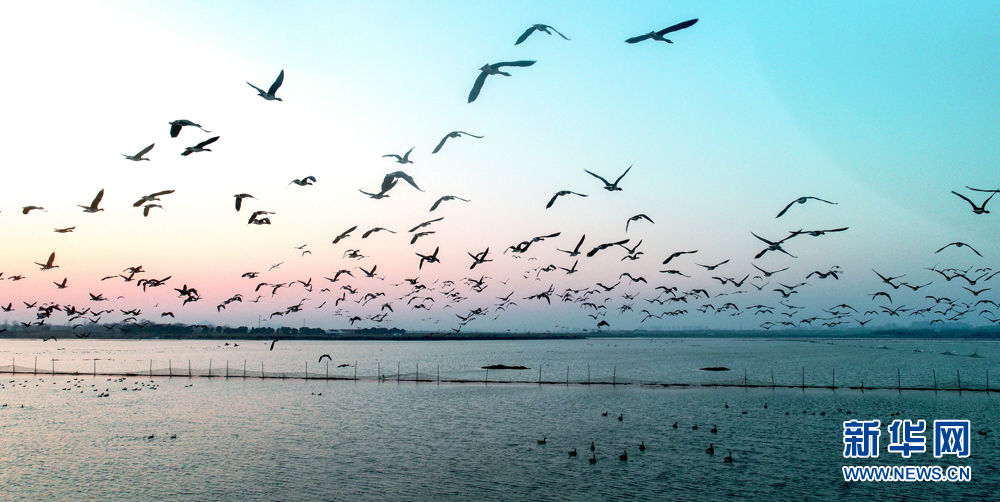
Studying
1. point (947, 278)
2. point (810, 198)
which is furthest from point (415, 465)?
point (947, 278)

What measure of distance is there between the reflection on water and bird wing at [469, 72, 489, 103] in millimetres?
19152

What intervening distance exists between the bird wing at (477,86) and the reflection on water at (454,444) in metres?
19.2

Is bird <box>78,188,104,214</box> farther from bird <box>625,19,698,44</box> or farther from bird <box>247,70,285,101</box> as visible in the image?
bird <box>625,19,698,44</box>

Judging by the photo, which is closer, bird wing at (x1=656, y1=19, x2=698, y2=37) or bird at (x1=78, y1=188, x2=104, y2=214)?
bird wing at (x1=656, y1=19, x2=698, y2=37)

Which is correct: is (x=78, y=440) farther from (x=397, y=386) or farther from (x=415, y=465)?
(x=397, y=386)

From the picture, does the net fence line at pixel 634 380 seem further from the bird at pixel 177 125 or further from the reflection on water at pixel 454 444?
the bird at pixel 177 125

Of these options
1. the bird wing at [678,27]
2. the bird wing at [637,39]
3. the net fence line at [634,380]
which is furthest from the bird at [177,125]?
the net fence line at [634,380]

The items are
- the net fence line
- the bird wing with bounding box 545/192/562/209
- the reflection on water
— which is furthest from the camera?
the net fence line

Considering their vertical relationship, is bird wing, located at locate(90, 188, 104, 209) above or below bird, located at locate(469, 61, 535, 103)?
below

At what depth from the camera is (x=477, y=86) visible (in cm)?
1199

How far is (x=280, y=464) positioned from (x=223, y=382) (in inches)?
1791

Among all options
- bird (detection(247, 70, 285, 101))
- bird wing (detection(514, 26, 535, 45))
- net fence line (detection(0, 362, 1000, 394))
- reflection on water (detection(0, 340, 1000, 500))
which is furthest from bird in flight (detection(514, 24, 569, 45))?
net fence line (detection(0, 362, 1000, 394))

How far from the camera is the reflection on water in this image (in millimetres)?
27359

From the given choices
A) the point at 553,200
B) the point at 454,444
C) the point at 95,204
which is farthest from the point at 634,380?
the point at 95,204
